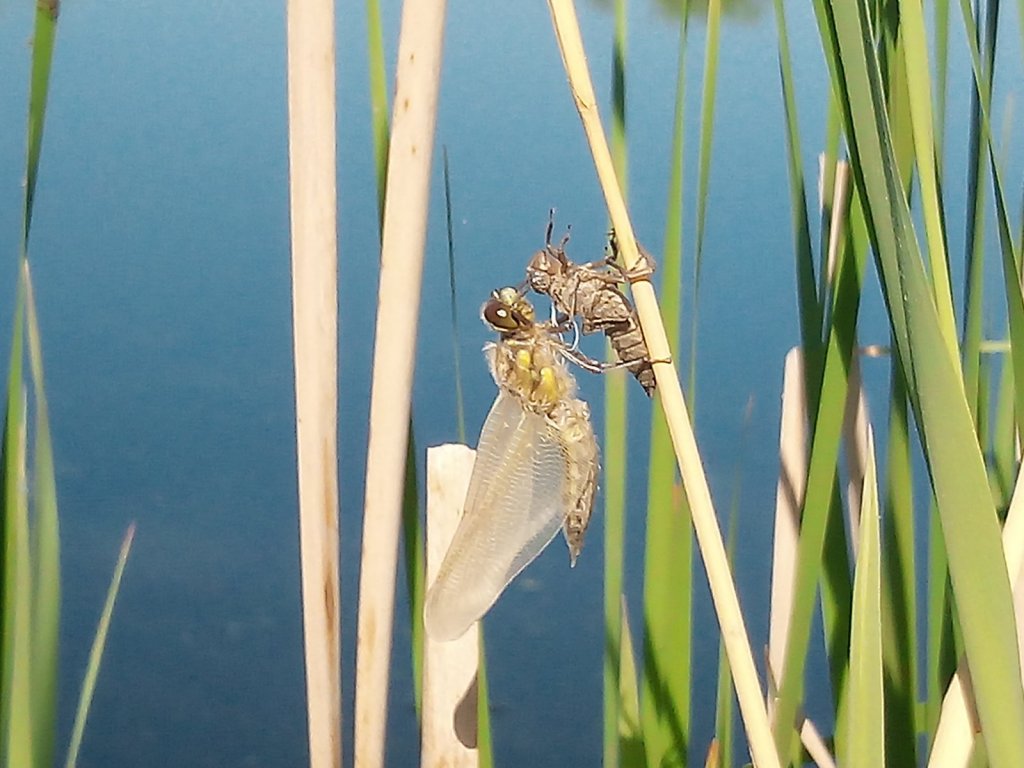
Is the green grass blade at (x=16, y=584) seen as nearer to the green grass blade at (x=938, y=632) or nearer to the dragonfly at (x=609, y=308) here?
the dragonfly at (x=609, y=308)

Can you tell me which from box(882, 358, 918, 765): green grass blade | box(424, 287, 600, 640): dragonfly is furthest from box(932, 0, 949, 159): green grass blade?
box(424, 287, 600, 640): dragonfly

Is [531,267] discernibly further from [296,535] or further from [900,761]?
[296,535]

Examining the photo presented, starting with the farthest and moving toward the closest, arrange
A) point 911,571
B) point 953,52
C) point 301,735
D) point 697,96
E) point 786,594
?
point 697,96
point 953,52
point 301,735
point 786,594
point 911,571

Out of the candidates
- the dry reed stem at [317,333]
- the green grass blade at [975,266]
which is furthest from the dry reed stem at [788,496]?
the dry reed stem at [317,333]

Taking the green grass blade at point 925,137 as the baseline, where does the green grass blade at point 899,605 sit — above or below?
below

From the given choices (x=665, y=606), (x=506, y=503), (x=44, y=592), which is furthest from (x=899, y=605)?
(x=44, y=592)

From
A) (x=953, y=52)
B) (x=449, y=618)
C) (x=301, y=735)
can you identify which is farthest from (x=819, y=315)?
(x=953, y=52)

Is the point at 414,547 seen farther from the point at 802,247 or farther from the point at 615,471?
the point at 802,247
